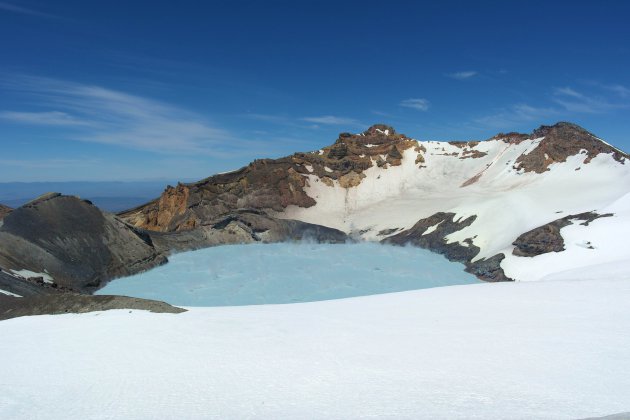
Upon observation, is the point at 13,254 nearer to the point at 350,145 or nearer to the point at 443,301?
the point at 443,301

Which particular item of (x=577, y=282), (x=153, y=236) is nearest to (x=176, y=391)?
(x=577, y=282)

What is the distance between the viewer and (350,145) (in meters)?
65.4

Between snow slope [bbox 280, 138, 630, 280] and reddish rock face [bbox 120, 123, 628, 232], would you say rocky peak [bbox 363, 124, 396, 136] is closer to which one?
reddish rock face [bbox 120, 123, 628, 232]

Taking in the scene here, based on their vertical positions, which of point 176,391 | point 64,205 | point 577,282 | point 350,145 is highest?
point 350,145

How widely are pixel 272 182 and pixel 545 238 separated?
3396 cm

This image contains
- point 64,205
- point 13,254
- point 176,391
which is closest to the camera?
point 176,391

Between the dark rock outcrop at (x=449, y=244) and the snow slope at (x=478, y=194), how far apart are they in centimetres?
68

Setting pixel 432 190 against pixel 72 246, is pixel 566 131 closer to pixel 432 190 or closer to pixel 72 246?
pixel 432 190

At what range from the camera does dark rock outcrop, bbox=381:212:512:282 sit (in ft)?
99.1

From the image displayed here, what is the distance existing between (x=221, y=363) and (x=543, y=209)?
35.1 m

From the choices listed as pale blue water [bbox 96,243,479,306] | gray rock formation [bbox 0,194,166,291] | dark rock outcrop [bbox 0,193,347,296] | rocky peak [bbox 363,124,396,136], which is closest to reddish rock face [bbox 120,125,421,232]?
rocky peak [bbox 363,124,396,136]

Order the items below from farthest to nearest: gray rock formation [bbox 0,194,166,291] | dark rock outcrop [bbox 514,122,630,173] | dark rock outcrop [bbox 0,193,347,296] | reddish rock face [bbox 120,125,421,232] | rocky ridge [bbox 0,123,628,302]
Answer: reddish rock face [bbox 120,125,421,232] < dark rock outcrop [bbox 514,122,630,173] < rocky ridge [bbox 0,123,628,302] < gray rock formation [bbox 0,194,166,291] < dark rock outcrop [bbox 0,193,347,296]

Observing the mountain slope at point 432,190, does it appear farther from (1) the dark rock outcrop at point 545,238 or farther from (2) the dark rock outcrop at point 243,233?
(2) the dark rock outcrop at point 243,233

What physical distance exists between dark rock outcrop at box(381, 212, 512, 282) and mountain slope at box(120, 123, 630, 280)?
4.3 inches
